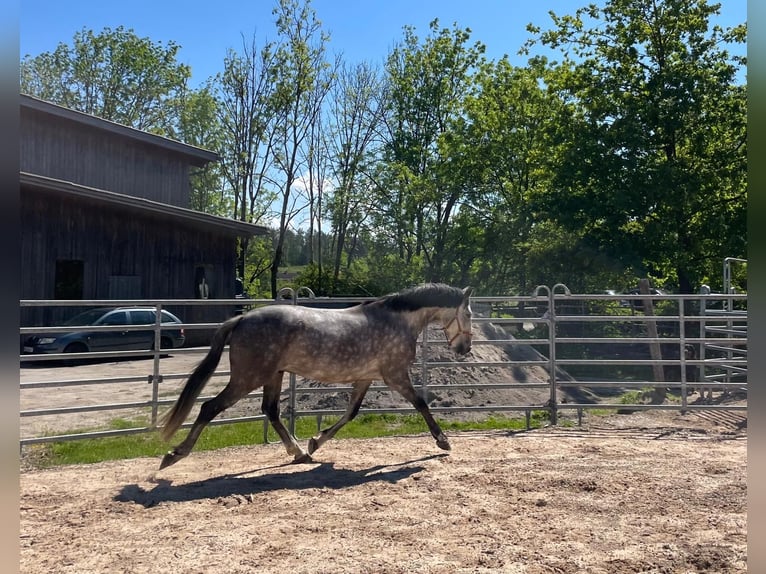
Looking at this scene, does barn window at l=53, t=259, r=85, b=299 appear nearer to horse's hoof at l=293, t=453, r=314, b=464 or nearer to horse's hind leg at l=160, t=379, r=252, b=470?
horse's hind leg at l=160, t=379, r=252, b=470

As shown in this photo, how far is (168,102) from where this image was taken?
35.2 metres

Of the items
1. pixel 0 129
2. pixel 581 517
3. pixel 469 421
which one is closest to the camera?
pixel 0 129

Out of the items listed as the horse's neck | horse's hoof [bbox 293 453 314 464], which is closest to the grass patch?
horse's hoof [bbox 293 453 314 464]

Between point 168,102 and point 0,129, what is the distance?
3780 centimetres

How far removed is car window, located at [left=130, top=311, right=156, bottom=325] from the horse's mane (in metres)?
10.6

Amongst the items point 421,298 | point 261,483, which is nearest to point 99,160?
point 421,298

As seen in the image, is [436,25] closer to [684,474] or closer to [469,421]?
[469,421]

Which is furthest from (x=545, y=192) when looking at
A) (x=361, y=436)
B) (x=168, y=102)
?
(x=168, y=102)

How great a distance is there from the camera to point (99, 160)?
19.6 meters

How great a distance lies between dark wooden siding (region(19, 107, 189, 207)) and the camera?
59.2 feet

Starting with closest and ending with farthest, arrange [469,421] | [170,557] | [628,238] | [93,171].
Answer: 1. [170,557]
2. [469,421]
3. [628,238]
4. [93,171]

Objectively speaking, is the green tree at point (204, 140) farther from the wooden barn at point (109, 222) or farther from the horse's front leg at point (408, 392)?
the horse's front leg at point (408, 392)

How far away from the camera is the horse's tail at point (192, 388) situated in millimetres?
5320

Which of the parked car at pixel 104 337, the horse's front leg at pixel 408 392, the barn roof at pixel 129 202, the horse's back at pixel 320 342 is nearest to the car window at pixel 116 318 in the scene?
the parked car at pixel 104 337
